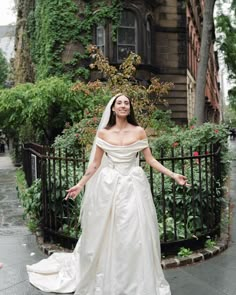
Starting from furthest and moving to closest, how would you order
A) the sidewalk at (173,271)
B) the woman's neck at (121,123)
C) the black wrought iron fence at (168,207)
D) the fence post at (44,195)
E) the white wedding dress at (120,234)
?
the fence post at (44,195)
the black wrought iron fence at (168,207)
the sidewalk at (173,271)
the woman's neck at (121,123)
the white wedding dress at (120,234)

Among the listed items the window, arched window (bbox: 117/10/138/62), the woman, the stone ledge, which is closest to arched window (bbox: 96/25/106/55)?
the window

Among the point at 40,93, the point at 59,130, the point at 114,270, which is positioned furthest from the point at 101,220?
the point at 59,130

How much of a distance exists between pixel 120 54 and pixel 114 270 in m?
14.4

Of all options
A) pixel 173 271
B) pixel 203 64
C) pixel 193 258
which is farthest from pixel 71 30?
pixel 173 271

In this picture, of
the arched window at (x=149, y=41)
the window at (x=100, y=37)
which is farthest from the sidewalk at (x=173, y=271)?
the arched window at (x=149, y=41)

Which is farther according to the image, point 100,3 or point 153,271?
point 100,3

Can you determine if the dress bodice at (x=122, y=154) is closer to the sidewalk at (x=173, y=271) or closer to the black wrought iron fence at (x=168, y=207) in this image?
the sidewalk at (x=173, y=271)

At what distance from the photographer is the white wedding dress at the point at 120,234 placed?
375 cm

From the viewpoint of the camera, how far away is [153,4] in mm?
18422


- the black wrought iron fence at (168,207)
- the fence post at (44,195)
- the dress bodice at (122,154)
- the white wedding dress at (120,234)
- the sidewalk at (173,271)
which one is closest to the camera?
the white wedding dress at (120,234)

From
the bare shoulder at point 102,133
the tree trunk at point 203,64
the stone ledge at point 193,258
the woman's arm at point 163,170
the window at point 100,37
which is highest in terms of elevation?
the window at point 100,37

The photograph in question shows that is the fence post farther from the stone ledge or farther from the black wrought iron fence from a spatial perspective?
the stone ledge

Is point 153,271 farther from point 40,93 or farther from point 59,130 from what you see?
point 59,130

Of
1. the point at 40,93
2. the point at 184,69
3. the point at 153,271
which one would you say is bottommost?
the point at 153,271
